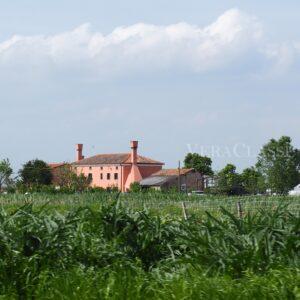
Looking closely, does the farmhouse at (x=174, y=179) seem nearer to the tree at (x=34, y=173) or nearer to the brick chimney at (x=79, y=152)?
the tree at (x=34, y=173)

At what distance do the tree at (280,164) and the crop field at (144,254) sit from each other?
9251 cm

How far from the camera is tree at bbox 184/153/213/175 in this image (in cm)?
12556

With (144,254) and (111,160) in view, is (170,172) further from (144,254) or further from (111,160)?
(144,254)

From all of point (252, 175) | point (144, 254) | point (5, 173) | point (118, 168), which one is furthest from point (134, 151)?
point (144, 254)

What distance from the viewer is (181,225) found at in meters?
6.43

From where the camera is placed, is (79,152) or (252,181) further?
(79,152)

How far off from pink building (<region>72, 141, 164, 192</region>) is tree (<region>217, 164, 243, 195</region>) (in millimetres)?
15565

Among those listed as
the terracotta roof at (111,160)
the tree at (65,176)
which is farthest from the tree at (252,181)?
the tree at (65,176)

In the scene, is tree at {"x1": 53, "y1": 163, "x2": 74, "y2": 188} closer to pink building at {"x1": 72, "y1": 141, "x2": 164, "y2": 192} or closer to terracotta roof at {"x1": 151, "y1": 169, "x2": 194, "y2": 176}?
pink building at {"x1": 72, "y1": 141, "x2": 164, "y2": 192}

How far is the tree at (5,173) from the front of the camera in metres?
86.8

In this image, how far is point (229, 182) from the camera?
99.6 m

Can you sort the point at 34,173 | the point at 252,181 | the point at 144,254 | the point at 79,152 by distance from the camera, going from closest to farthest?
the point at 144,254 < the point at 252,181 < the point at 34,173 < the point at 79,152

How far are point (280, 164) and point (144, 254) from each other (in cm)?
9517

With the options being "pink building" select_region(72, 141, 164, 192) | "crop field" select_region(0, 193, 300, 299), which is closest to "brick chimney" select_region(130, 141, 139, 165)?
"pink building" select_region(72, 141, 164, 192)
